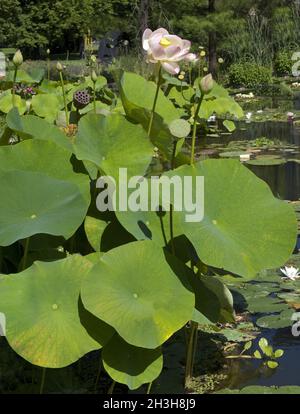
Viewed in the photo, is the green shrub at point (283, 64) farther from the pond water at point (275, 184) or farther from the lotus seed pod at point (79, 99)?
the lotus seed pod at point (79, 99)

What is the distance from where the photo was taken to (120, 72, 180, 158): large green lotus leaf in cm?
148

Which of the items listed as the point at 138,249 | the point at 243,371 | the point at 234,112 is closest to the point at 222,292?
the point at 243,371

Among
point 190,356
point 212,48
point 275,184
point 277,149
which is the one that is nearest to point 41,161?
point 190,356

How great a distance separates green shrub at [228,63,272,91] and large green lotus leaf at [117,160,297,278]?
7.99m

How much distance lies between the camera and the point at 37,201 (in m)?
1.29

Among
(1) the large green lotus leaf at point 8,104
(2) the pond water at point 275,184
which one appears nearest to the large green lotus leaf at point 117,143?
(2) the pond water at point 275,184

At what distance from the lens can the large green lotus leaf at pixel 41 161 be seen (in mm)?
1398

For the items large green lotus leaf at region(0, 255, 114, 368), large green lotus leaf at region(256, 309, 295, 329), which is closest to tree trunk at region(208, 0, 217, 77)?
large green lotus leaf at region(256, 309, 295, 329)

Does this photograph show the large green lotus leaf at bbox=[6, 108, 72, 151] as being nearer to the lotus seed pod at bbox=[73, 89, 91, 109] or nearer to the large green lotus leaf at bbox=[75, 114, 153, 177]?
the large green lotus leaf at bbox=[75, 114, 153, 177]

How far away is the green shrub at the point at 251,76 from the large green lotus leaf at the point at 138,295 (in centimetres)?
819

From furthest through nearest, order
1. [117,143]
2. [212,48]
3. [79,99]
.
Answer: [212,48]
[79,99]
[117,143]

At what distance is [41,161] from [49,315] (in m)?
0.38

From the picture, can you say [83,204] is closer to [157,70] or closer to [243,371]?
[157,70]

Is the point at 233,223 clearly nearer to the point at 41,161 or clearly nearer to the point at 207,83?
the point at 207,83
